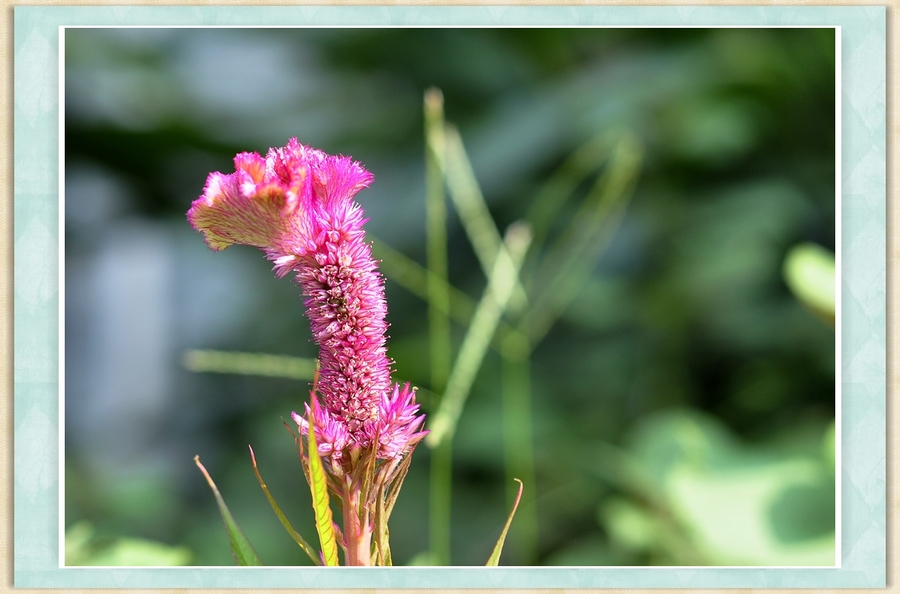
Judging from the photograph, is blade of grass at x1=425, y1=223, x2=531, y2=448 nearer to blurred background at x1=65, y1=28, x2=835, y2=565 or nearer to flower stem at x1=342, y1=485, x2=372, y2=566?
blurred background at x1=65, y1=28, x2=835, y2=565

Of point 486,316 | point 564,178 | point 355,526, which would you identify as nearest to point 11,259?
point 486,316

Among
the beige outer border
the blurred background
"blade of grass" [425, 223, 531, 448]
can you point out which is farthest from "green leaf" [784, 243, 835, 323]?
the blurred background

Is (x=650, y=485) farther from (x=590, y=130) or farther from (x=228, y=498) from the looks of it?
(x=228, y=498)

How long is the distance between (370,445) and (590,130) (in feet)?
5.93

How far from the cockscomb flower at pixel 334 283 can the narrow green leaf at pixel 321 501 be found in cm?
3

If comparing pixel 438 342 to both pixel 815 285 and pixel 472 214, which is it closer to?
pixel 472 214

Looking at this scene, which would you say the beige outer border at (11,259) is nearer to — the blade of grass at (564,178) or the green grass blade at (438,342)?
the green grass blade at (438,342)

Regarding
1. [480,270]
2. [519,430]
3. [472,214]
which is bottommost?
[519,430]

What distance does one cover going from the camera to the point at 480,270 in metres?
2.42

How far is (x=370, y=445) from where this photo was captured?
734 mm

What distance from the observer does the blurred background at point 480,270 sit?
7.29 ft

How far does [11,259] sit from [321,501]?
965 millimetres

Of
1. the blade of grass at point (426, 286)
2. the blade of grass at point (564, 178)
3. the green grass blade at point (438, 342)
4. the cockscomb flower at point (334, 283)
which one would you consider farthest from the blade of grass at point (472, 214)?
the cockscomb flower at point (334, 283)

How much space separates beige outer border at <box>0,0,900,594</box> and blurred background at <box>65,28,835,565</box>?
596 millimetres
